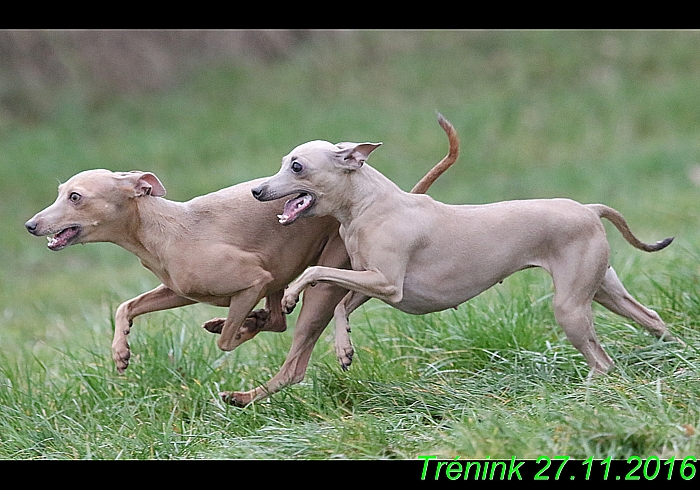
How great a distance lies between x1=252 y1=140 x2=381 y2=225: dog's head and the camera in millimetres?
4559

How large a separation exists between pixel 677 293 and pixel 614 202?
17.9 feet

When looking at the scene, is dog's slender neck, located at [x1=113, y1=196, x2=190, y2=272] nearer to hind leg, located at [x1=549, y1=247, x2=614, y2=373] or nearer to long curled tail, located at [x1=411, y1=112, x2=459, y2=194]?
long curled tail, located at [x1=411, y1=112, x2=459, y2=194]

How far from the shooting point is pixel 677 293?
5906 millimetres

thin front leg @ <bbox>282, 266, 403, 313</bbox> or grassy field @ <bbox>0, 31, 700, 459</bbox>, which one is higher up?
thin front leg @ <bbox>282, 266, 403, 313</bbox>

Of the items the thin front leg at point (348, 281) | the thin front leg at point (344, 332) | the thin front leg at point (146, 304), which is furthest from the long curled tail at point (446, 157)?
the thin front leg at point (146, 304)

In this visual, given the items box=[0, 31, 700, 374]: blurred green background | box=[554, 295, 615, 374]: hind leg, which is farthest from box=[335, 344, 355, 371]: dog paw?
box=[0, 31, 700, 374]: blurred green background

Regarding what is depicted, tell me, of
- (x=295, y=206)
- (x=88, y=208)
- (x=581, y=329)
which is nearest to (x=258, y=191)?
(x=295, y=206)

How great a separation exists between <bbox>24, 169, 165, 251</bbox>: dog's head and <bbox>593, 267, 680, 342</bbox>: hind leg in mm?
2345

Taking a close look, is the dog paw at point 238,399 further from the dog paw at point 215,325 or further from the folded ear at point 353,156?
the folded ear at point 353,156

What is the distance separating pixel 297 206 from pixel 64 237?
1.06m

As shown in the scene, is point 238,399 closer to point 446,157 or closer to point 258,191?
point 258,191

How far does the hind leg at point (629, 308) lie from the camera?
5.25 m

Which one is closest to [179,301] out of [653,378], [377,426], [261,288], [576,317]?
[261,288]

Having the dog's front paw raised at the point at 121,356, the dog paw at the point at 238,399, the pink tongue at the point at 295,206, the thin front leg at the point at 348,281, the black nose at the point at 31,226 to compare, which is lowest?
the dog paw at the point at 238,399
